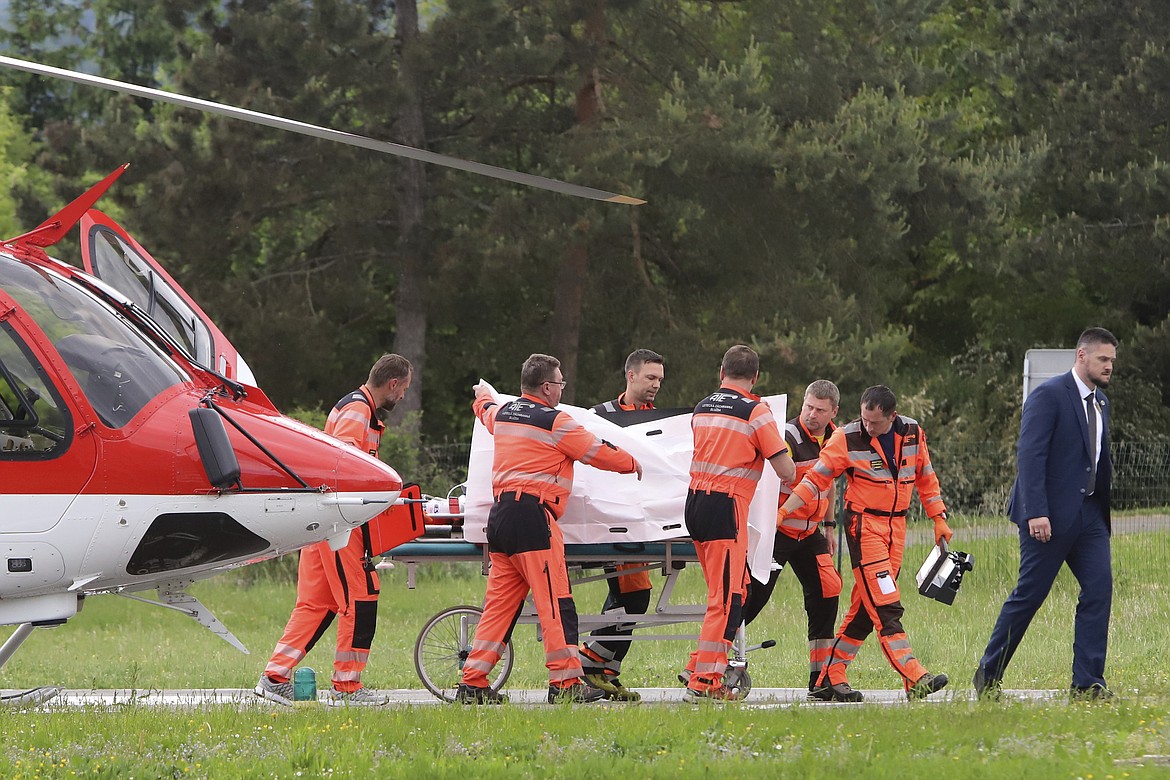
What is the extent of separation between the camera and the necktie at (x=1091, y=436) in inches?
330

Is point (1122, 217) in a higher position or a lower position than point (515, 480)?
higher

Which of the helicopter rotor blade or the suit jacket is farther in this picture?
the suit jacket

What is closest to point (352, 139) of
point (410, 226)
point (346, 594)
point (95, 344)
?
point (95, 344)

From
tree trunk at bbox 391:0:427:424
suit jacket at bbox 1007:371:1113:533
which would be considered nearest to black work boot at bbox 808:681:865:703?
suit jacket at bbox 1007:371:1113:533

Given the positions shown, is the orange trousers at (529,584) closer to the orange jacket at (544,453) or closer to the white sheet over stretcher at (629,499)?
the orange jacket at (544,453)

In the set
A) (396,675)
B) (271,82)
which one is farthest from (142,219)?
(396,675)

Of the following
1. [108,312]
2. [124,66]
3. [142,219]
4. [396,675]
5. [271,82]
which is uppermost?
[124,66]

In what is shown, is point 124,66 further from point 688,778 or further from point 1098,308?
point 688,778

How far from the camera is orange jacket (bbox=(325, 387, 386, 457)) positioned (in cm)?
904

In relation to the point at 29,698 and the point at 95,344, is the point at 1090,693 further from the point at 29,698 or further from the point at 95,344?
the point at 29,698

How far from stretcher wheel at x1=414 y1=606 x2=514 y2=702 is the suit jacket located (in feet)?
11.5

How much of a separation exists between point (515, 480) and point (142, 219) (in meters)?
16.8

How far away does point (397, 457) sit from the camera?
2045 centimetres

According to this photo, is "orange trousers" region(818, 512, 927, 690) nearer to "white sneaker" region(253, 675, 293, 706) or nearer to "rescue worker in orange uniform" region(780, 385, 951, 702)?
"rescue worker in orange uniform" region(780, 385, 951, 702)
